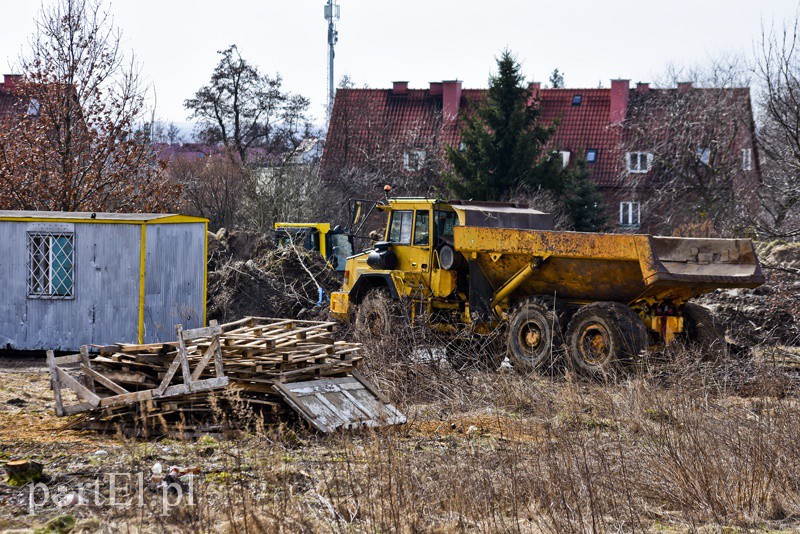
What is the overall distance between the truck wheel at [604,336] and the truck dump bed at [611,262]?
0.48 meters

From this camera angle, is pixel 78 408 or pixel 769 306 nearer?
pixel 78 408

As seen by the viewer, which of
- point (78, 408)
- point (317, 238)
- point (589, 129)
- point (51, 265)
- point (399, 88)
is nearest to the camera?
point (78, 408)

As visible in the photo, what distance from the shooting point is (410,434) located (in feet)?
30.3

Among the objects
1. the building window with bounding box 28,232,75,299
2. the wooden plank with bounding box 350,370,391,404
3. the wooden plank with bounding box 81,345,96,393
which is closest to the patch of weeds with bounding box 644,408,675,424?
the wooden plank with bounding box 350,370,391,404

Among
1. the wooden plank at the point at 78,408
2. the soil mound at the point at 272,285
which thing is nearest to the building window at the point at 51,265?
the soil mound at the point at 272,285

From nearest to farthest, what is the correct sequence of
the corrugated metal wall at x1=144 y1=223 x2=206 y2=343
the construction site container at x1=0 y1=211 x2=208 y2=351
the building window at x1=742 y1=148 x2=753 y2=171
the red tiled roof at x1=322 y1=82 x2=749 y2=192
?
the construction site container at x1=0 y1=211 x2=208 y2=351 < the corrugated metal wall at x1=144 y1=223 x2=206 y2=343 < the building window at x1=742 y1=148 x2=753 y2=171 < the red tiled roof at x1=322 y1=82 x2=749 y2=192

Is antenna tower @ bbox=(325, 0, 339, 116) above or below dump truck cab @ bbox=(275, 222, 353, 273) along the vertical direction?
above

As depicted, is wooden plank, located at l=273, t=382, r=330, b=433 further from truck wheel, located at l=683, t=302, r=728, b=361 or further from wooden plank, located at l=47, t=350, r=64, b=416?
truck wheel, located at l=683, t=302, r=728, b=361

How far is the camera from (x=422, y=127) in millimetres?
44031

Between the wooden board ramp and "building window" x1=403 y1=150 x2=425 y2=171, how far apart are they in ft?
98.7

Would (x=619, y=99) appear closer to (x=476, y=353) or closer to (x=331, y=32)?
(x=331, y=32)

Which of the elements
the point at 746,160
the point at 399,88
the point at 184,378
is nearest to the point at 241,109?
the point at 399,88

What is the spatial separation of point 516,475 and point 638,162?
3678 cm

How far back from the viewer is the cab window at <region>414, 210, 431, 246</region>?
50.8 feet
